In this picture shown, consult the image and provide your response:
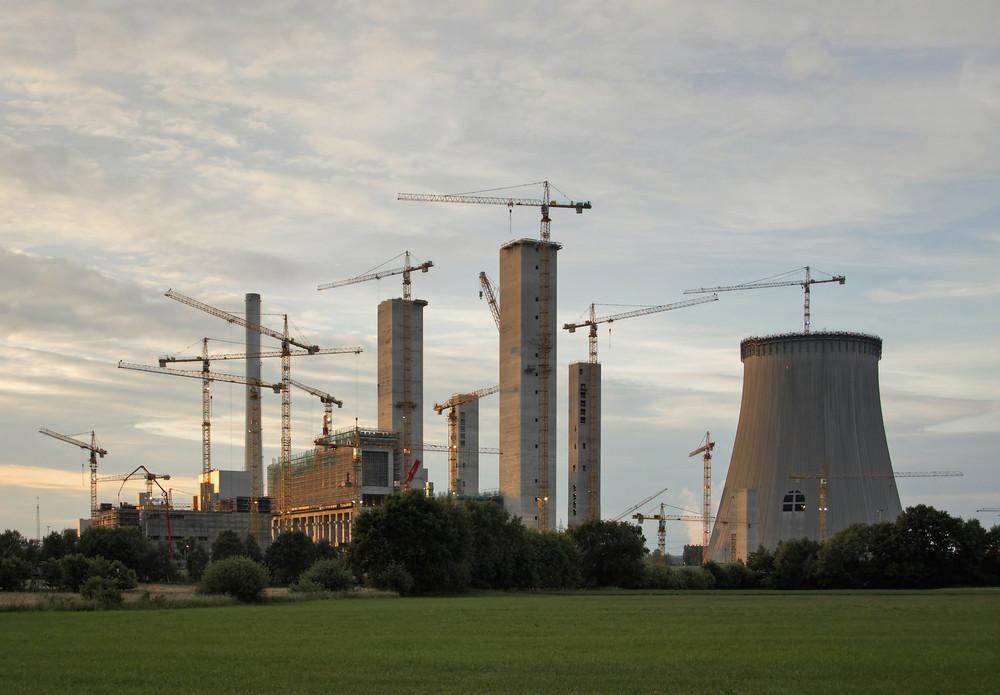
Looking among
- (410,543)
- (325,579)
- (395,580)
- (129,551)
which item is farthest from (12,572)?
(129,551)

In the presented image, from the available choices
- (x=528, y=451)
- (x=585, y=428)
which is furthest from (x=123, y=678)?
(x=585, y=428)

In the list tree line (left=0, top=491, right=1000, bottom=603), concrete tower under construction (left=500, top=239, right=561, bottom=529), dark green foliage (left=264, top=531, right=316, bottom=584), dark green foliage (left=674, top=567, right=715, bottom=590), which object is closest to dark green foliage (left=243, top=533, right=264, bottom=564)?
tree line (left=0, top=491, right=1000, bottom=603)

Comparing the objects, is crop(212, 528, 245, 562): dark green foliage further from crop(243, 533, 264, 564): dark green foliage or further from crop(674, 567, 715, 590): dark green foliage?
crop(674, 567, 715, 590): dark green foliage

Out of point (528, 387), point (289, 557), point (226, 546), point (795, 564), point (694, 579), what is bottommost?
point (694, 579)

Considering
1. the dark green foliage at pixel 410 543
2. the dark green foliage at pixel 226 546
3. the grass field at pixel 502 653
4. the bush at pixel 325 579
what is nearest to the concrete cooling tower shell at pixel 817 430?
the dark green foliage at pixel 410 543

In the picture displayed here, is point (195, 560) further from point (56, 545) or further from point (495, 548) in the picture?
point (495, 548)

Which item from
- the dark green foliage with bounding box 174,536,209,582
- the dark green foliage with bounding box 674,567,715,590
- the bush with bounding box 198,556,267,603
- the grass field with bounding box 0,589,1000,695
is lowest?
the dark green foliage with bounding box 174,536,209,582

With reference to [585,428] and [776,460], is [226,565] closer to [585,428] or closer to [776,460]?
[776,460]

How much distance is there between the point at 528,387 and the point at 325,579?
282ft

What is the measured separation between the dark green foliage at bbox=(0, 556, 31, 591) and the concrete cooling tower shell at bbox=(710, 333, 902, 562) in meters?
68.9

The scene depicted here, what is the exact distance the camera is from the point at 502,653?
28547 millimetres

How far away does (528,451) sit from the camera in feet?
491

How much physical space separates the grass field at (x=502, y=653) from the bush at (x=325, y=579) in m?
22.2

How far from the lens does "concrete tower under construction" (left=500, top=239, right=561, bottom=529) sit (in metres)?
149
